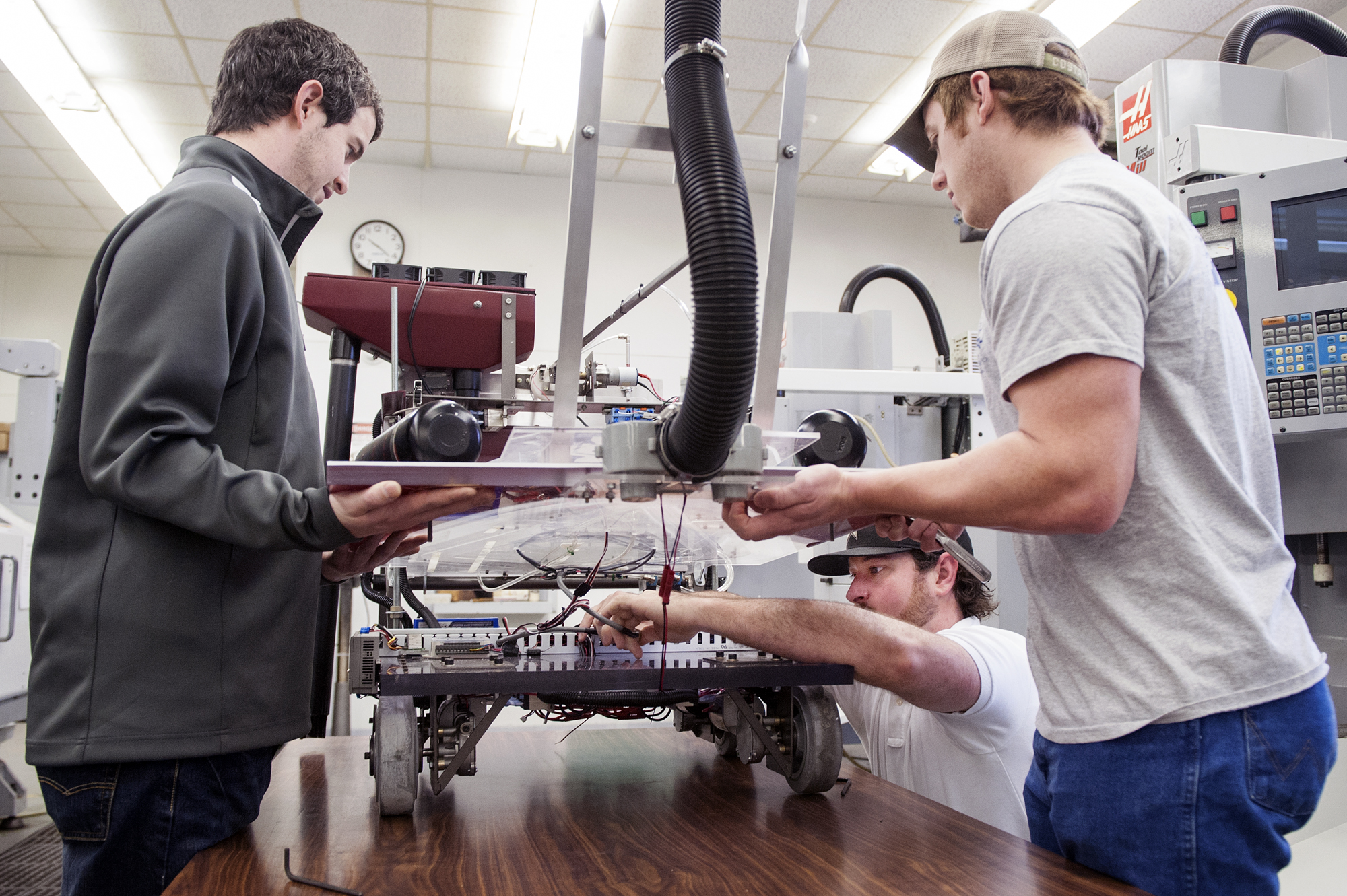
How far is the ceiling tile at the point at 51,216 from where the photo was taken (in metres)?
5.85

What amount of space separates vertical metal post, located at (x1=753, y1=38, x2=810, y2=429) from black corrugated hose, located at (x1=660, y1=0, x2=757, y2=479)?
13 centimetres

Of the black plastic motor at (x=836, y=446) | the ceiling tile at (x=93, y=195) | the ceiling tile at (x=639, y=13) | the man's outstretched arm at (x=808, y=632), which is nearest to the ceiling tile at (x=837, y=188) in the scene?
the ceiling tile at (x=639, y=13)

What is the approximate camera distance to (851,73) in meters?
4.39

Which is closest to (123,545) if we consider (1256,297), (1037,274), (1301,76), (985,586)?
(1037,274)

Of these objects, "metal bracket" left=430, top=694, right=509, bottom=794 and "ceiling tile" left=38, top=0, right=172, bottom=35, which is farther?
"ceiling tile" left=38, top=0, right=172, bottom=35

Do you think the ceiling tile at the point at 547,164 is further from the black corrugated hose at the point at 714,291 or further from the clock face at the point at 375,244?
the black corrugated hose at the point at 714,291

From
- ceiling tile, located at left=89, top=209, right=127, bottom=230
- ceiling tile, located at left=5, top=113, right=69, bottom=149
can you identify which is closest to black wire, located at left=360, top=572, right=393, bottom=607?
ceiling tile, located at left=5, top=113, right=69, bottom=149

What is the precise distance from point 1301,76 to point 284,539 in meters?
2.51

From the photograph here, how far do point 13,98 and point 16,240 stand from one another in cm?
245

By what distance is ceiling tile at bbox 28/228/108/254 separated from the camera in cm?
628

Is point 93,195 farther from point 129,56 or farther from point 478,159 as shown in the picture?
point 478,159

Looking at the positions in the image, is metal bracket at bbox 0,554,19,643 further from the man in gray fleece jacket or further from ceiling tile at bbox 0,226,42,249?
ceiling tile at bbox 0,226,42,249

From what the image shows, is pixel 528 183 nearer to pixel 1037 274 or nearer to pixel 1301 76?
pixel 1301 76

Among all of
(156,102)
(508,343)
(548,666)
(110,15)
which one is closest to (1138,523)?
(548,666)
